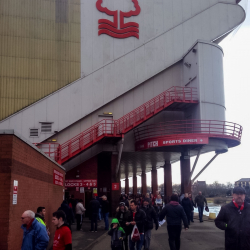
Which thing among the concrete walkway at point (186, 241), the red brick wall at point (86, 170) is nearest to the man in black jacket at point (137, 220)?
the concrete walkway at point (186, 241)

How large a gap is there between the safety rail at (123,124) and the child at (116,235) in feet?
51.9

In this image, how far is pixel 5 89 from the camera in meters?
27.5

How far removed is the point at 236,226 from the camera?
552 centimetres

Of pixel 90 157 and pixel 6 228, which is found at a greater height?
pixel 90 157

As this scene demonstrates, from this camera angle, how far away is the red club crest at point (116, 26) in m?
30.6

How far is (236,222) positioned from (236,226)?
0.06 metres

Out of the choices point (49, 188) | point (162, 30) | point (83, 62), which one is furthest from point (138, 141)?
point (49, 188)

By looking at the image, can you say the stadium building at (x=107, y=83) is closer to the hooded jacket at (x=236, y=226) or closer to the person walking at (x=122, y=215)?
the person walking at (x=122, y=215)

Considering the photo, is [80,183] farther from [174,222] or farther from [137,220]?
[174,222]

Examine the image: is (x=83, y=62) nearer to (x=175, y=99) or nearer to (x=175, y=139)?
(x=175, y=99)

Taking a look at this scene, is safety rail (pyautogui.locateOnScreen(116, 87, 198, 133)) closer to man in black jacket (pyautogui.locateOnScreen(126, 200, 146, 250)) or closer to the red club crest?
the red club crest

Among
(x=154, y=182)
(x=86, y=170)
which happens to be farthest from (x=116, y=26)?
(x=154, y=182)

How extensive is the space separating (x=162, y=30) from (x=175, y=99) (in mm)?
7674

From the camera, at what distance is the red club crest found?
30625 millimetres
